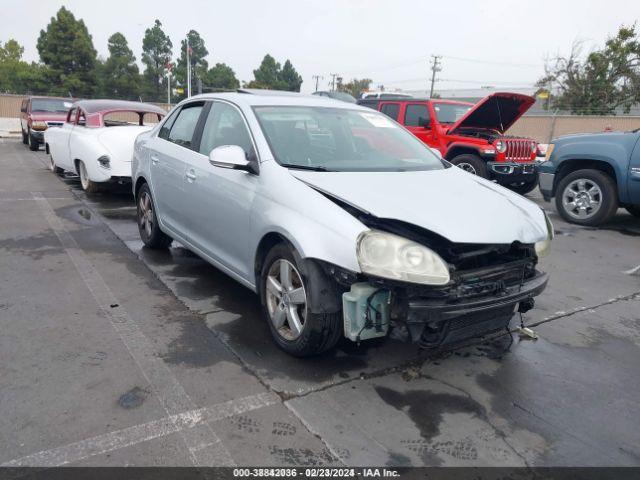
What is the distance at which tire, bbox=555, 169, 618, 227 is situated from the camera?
7.57 m

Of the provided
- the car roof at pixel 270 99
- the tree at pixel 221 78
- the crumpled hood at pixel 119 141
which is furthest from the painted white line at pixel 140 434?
the tree at pixel 221 78

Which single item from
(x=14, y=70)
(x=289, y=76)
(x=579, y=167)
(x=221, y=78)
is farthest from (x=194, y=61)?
(x=579, y=167)

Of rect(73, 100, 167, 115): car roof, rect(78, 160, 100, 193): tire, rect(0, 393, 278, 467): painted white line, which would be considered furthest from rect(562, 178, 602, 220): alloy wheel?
rect(78, 160, 100, 193): tire

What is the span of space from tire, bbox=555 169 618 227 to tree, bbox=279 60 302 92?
85.5 m

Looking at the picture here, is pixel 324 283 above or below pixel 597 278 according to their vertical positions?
above

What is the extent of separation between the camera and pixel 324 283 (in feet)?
9.74

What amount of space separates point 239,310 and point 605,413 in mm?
2615

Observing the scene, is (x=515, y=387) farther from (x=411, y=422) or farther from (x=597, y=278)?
(x=597, y=278)

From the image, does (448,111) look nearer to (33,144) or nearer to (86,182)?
(86,182)

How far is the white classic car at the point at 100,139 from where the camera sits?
7.80 metres

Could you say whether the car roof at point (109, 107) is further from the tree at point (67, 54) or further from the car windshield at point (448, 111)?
the tree at point (67, 54)

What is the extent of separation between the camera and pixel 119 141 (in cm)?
787

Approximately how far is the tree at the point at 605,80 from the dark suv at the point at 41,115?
33987mm

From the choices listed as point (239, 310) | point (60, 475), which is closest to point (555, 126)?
point (239, 310)
